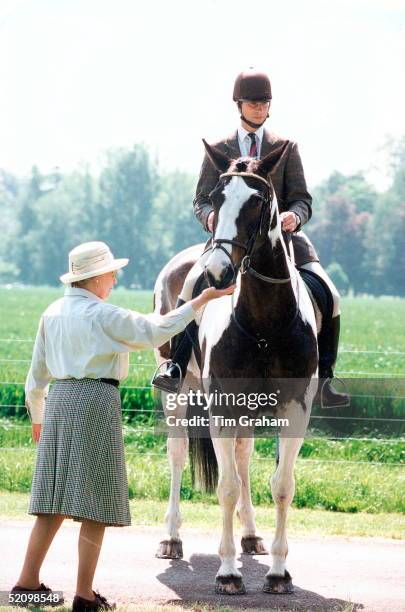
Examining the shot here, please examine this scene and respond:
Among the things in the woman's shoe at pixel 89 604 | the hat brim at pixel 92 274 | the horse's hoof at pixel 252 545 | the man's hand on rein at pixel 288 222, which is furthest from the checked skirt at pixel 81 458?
the horse's hoof at pixel 252 545

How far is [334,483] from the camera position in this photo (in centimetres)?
996

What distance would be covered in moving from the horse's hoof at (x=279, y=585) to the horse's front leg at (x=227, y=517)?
15cm

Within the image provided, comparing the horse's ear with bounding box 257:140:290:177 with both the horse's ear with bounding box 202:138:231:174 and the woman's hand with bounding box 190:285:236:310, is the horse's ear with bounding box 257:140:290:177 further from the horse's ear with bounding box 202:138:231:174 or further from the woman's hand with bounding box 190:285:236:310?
the woman's hand with bounding box 190:285:236:310

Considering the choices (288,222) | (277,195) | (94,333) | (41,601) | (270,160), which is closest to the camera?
(94,333)

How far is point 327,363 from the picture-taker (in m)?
7.18

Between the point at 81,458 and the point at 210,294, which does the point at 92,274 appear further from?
the point at 81,458

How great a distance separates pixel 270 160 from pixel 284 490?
197 centimetres

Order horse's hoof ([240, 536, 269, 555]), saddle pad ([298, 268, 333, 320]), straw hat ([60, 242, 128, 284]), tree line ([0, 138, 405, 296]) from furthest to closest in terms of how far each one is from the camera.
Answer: tree line ([0, 138, 405, 296])
horse's hoof ([240, 536, 269, 555])
saddle pad ([298, 268, 333, 320])
straw hat ([60, 242, 128, 284])

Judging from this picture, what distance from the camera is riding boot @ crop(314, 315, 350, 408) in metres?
7.17

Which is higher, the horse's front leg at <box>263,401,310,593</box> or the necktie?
the necktie

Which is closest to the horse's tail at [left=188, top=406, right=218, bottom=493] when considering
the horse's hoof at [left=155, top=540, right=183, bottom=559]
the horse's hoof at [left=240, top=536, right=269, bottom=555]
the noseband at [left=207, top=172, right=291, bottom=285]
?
the horse's hoof at [left=240, top=536, right=269, bottom=555]

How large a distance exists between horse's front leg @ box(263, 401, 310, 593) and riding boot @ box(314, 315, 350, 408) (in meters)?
0.65

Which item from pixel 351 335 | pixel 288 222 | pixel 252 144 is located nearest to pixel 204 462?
pixel 288 222

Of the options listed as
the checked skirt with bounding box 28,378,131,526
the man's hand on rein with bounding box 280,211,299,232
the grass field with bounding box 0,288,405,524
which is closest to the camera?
the checked skirt with bounding box 28,378,131,526
